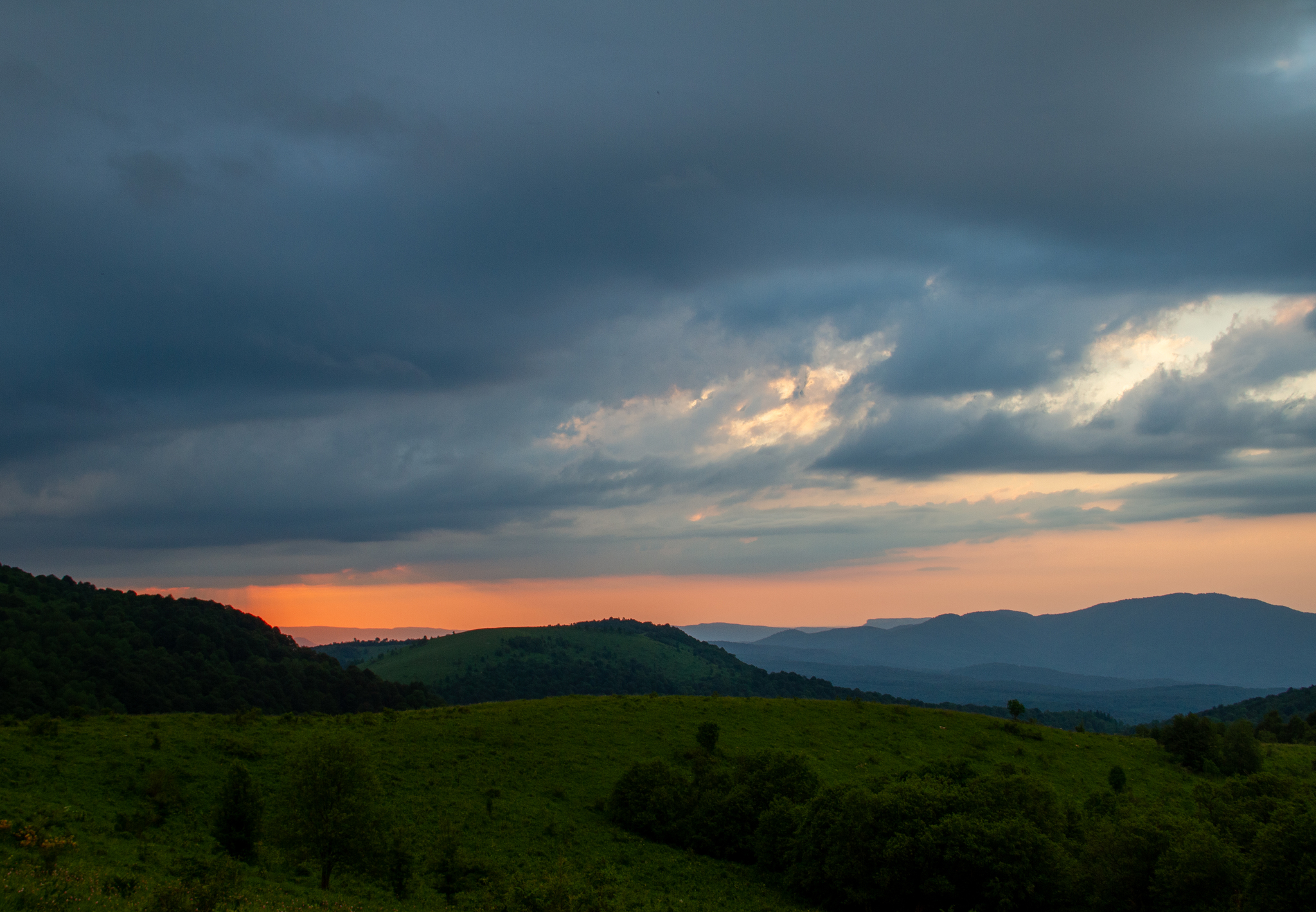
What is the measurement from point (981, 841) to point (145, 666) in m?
152

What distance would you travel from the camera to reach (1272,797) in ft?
218

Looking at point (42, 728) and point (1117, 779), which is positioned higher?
point (42, 728)

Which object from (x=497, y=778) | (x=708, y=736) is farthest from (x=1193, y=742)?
(x=497, y=778)

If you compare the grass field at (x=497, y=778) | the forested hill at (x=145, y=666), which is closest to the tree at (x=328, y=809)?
the grass field at (x=497, y=778)

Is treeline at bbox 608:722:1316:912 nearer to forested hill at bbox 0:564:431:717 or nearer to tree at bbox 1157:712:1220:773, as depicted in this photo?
tree at bbox 1157:712:1220:773

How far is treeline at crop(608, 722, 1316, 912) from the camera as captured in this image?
47.7 meters

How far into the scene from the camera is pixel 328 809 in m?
45.2

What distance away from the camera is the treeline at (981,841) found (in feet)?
156

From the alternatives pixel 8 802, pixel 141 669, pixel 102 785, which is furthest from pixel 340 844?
pixel 141 669

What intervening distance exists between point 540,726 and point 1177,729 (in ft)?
283

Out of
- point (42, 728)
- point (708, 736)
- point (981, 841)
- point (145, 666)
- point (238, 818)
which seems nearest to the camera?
point (238, 818)

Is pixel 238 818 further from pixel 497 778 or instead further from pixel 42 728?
pixel 42 728

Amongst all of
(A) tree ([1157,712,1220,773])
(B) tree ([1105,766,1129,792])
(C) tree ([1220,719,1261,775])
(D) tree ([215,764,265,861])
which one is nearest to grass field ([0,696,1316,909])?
(D) tree ([215,764,265,861])

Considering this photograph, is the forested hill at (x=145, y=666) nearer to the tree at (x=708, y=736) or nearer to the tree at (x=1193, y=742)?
the tree at (x=708, y=736)
